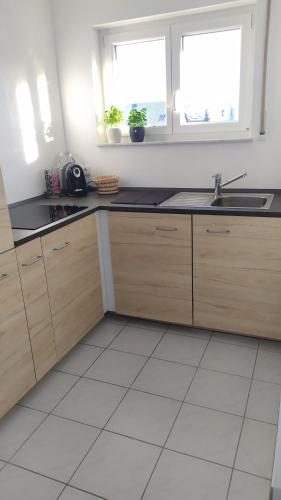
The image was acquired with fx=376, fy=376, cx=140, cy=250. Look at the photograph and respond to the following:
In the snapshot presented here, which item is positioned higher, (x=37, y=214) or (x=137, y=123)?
(x=137, y=123)

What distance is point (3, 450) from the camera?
1.65 metres

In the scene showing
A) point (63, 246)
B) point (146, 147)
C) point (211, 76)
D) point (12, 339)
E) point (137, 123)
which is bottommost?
point (12, 339)

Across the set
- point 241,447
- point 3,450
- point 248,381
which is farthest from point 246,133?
point 3,450

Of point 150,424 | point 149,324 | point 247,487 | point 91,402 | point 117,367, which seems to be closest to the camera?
point 247,487

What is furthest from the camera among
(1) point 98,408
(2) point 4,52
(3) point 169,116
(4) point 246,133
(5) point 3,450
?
(3) point 169,116

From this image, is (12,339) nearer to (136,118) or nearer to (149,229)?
(149,229)

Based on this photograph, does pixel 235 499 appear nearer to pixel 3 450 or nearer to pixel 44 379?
pixel 3 450

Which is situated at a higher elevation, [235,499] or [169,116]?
[169,116]

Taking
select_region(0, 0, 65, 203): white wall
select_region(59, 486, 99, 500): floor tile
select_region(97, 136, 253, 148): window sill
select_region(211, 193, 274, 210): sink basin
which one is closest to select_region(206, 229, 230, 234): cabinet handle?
select_region(211, 193, 274, 210): sink basin

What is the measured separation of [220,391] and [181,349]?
41 cm

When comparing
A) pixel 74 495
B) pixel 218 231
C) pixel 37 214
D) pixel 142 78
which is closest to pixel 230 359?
pixel 218 231

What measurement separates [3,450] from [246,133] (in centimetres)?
226

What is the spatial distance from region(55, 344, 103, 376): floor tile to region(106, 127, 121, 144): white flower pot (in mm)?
1484

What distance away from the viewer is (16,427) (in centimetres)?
177
